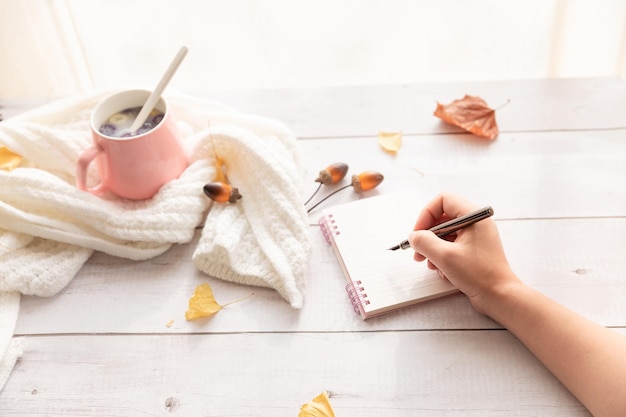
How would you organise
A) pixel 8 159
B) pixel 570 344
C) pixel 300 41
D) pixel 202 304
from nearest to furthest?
pixel 570 344, pixel 202 304, pixel 8 159, pixel 300 41

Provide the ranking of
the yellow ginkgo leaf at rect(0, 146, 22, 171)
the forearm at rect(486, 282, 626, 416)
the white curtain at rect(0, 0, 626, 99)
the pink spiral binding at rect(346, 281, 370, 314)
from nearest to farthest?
the forearm at rect(486, 282, 626, 416)
the pink spiral binding at rect(346, 281, 370, 314)
the yellow ginkgo leaf at rect(0, 146, 22, 171)
the white curtain at rect(0, 0, 626, 99)

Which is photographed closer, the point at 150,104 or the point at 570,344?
the point at 570,344

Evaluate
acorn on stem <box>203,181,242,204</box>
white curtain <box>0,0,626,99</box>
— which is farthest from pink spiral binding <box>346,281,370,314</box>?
white curtain <box>0,0,626,99</box>

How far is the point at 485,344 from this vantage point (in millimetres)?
703

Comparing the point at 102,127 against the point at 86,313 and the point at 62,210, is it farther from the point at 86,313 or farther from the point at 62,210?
the point at 86,313

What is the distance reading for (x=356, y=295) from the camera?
2.45 ft

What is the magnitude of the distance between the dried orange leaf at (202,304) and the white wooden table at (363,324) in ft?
0.05

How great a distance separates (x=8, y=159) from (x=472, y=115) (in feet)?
2.33

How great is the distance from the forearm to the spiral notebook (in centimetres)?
8

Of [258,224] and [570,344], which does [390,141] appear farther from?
[570,344]

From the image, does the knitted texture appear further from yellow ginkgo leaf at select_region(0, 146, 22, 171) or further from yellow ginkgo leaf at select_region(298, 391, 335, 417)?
yellow ginkgo leaf at select_region(0, 146, 22, 171)

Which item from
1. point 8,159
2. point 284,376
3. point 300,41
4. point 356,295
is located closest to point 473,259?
point 356,295

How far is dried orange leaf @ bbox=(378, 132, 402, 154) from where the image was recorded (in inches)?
36.9

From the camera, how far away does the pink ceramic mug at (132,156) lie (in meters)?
0.78
